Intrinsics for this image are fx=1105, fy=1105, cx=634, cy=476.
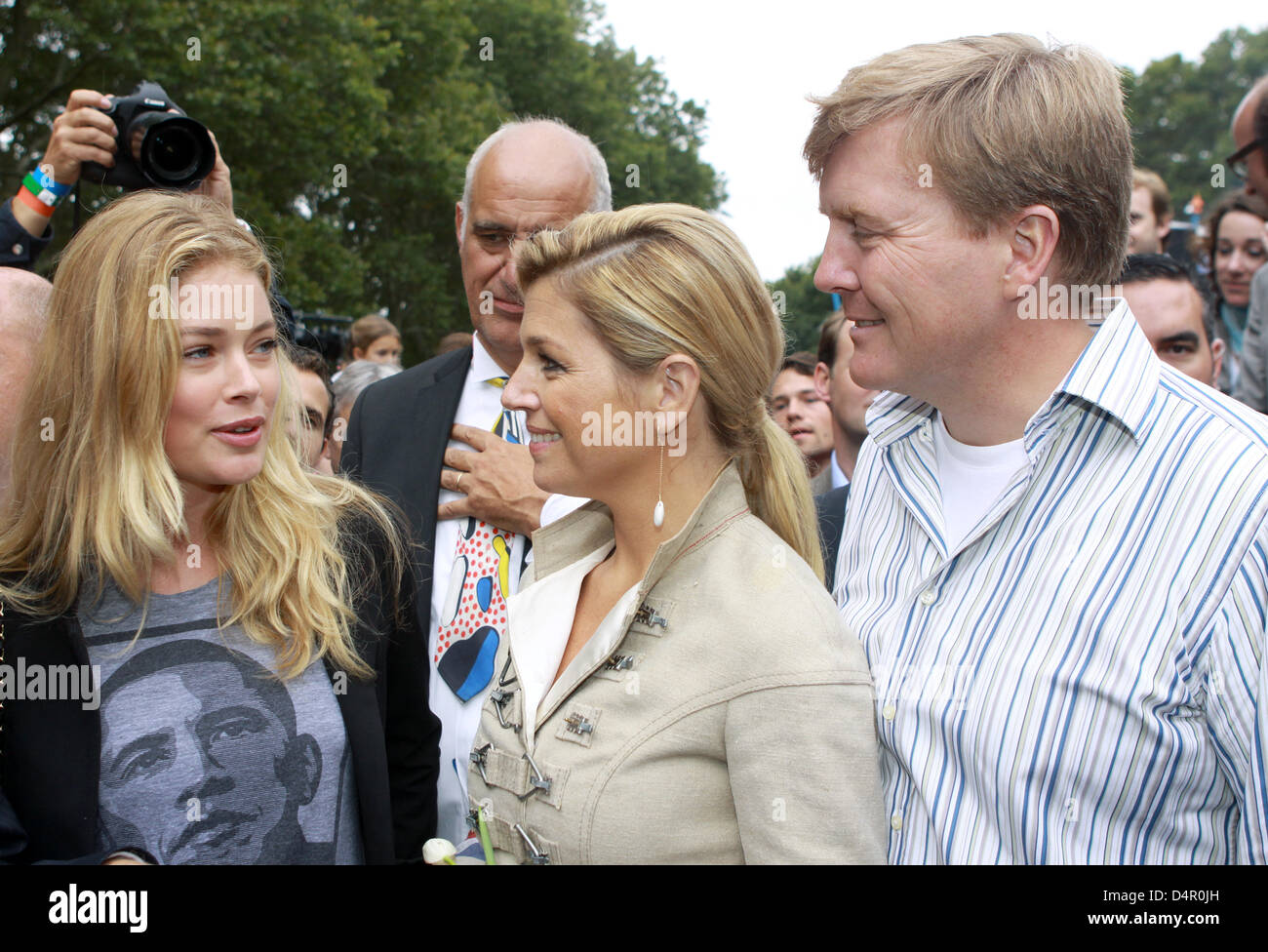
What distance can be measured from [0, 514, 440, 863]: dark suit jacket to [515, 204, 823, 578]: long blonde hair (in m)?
Answer: 0.85

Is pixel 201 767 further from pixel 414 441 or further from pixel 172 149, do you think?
pixel 172 149

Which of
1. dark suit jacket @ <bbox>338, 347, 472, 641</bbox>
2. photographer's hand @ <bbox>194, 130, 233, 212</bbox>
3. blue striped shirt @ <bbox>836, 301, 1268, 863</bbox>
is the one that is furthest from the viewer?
photographer's hand @ <bbox>194, 130, 233, 212</bbox>

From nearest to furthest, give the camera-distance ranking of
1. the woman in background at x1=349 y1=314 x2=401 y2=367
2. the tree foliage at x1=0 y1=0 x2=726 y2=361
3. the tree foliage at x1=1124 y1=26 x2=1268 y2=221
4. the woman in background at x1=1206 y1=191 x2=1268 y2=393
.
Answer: the woman in background at x1=1206 y1=191 x2=1268 y2=393 → the woman in background at x1=349 y1=314 x2=401 y2=367 → the tree foliage at x1=0 y1=0 x2=726 y2=361 → the tree foliage at x1=1124 y1=26 x2=1268 y2=221

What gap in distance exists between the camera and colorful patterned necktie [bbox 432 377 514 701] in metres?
2.91

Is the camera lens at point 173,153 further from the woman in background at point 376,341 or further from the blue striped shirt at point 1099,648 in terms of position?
the woman in background at point 376,341

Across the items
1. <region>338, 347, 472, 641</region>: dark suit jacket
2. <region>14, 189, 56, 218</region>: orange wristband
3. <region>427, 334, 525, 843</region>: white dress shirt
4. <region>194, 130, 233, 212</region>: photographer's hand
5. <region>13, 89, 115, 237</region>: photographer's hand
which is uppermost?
<region>13, 89, 115, 237</region>: photographer's hand

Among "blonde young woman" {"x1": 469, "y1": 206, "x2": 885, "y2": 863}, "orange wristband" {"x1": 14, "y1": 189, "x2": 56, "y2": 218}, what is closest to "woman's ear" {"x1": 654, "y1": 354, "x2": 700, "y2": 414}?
"blonde young woman" {"x1": 469, "y1": 206, "x2": 885, "y2": 863}

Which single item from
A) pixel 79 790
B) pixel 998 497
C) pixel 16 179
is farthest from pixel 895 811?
pixel 16 179

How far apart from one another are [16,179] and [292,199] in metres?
5.46

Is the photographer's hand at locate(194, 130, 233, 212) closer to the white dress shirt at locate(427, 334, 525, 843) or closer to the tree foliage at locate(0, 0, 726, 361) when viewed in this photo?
the white dress shirt at locate(427, 334, 525, 843)

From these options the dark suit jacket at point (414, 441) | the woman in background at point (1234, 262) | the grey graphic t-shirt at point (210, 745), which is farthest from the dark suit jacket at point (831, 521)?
the woman in background at point (1234, 262)

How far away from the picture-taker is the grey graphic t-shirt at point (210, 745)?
2.09m

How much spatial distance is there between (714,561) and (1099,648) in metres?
0.67

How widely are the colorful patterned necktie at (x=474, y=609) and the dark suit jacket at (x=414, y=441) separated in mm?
76
